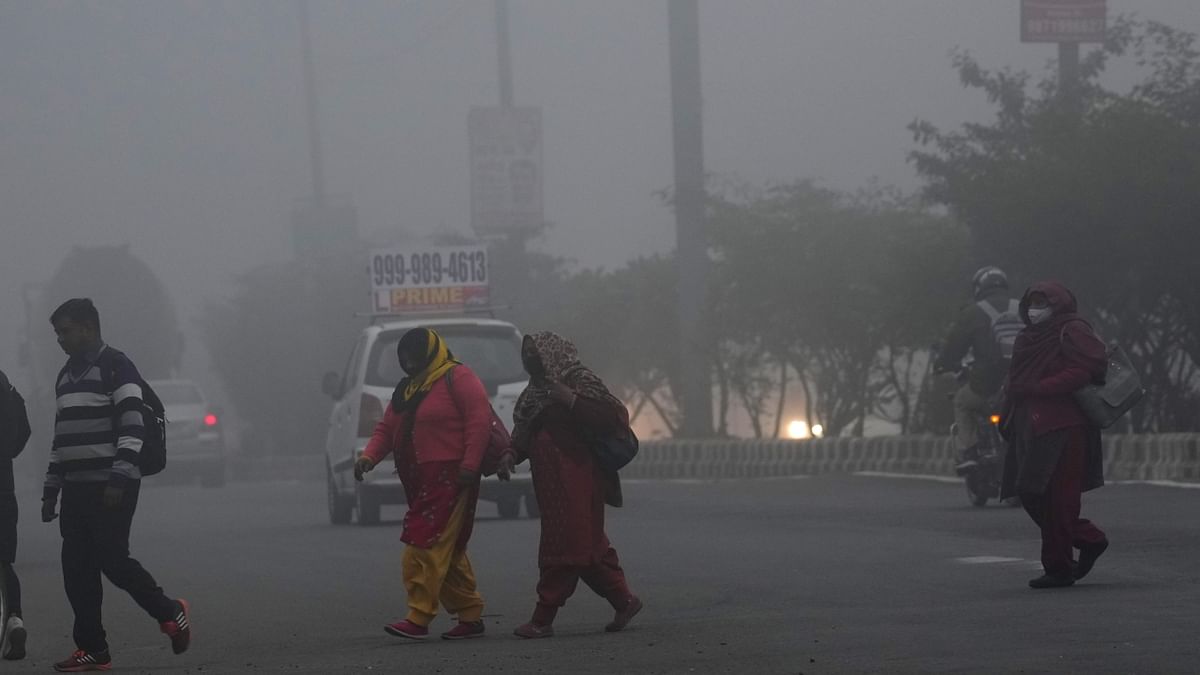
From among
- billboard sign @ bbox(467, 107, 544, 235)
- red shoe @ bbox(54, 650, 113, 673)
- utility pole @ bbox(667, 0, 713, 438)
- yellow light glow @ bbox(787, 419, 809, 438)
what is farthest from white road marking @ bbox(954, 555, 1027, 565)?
yellow light glow @ bbox(787, 419, 809, 438)

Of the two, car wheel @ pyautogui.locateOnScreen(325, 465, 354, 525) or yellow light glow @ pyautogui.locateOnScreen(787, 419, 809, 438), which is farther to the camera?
yellow light glow @ pyautogui.locateOnScreen(787, 419, 809, 438)

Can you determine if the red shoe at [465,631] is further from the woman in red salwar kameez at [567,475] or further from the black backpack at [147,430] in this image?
the black backpack at [147,430]

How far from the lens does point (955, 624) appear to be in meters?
10.4

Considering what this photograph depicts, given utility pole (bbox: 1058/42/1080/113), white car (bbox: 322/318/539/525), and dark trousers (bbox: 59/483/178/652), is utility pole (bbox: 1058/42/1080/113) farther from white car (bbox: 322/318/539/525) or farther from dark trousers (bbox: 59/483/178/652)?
dark trousers (bbox: 59/483/178/652)

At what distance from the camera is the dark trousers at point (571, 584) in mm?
10891

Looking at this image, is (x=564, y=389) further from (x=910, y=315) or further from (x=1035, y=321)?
(x=910, y=315)

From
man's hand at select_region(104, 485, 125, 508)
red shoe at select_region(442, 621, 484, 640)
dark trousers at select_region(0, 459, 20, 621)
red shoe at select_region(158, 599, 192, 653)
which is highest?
man's hand at select_region(104, 485, 125, 508)

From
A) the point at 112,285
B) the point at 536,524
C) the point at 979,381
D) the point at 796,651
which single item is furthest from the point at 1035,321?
the point at 112,285

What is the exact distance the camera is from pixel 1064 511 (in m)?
12.2

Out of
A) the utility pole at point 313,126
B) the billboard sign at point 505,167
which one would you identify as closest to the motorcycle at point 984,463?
the billboard sign at point 505,167

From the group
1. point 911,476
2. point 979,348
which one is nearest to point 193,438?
point 911,476

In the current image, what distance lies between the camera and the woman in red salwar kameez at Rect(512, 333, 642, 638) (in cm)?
1089

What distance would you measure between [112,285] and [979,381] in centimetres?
5970

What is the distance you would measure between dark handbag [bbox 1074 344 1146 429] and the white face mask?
0.42 meters
